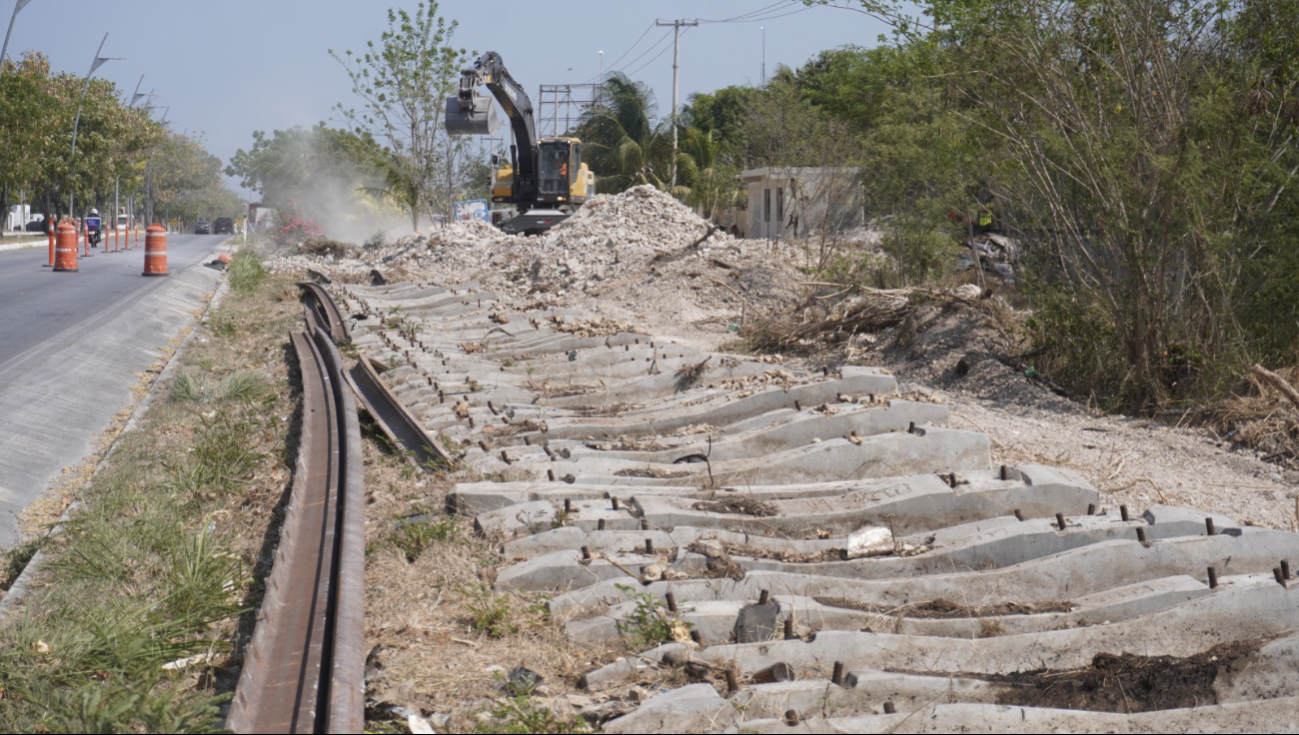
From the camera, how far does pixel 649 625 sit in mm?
4477

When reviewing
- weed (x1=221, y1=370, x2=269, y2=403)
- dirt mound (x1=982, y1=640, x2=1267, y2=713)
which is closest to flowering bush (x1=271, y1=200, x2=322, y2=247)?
weed (x1=221, y1=370, x2=269, y2=403)

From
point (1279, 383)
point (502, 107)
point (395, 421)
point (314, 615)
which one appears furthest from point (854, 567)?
point (502, 107)

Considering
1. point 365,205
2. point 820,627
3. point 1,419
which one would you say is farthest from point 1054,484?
point 365,205

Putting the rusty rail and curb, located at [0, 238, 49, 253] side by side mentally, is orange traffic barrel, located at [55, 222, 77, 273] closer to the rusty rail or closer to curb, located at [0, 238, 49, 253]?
curb, located at [0, 238, 49, 253]

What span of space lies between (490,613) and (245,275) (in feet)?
73.8

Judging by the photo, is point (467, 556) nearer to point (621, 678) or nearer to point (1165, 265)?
point (621, 678)

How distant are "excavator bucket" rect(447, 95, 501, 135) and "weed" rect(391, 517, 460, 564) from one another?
17.7 meters

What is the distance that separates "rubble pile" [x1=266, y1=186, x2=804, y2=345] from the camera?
56.7 ft

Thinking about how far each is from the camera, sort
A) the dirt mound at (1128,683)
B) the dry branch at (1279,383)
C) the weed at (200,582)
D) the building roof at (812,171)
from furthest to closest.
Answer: the building roof at (812,171) < the dry branch at (1279,383) < the weed at (200,582) < the dirt mound at (1128,683)

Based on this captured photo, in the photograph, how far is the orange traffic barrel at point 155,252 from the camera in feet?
90.3

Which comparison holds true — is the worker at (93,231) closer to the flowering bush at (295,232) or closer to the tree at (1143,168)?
the flowering bush at (295,232)

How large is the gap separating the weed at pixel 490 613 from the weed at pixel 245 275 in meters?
20.1

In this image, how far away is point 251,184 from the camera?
536ft

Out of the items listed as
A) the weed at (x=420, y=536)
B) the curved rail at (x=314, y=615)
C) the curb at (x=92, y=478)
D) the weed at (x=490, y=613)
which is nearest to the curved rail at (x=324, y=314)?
the curb at (x=92, y=478)
